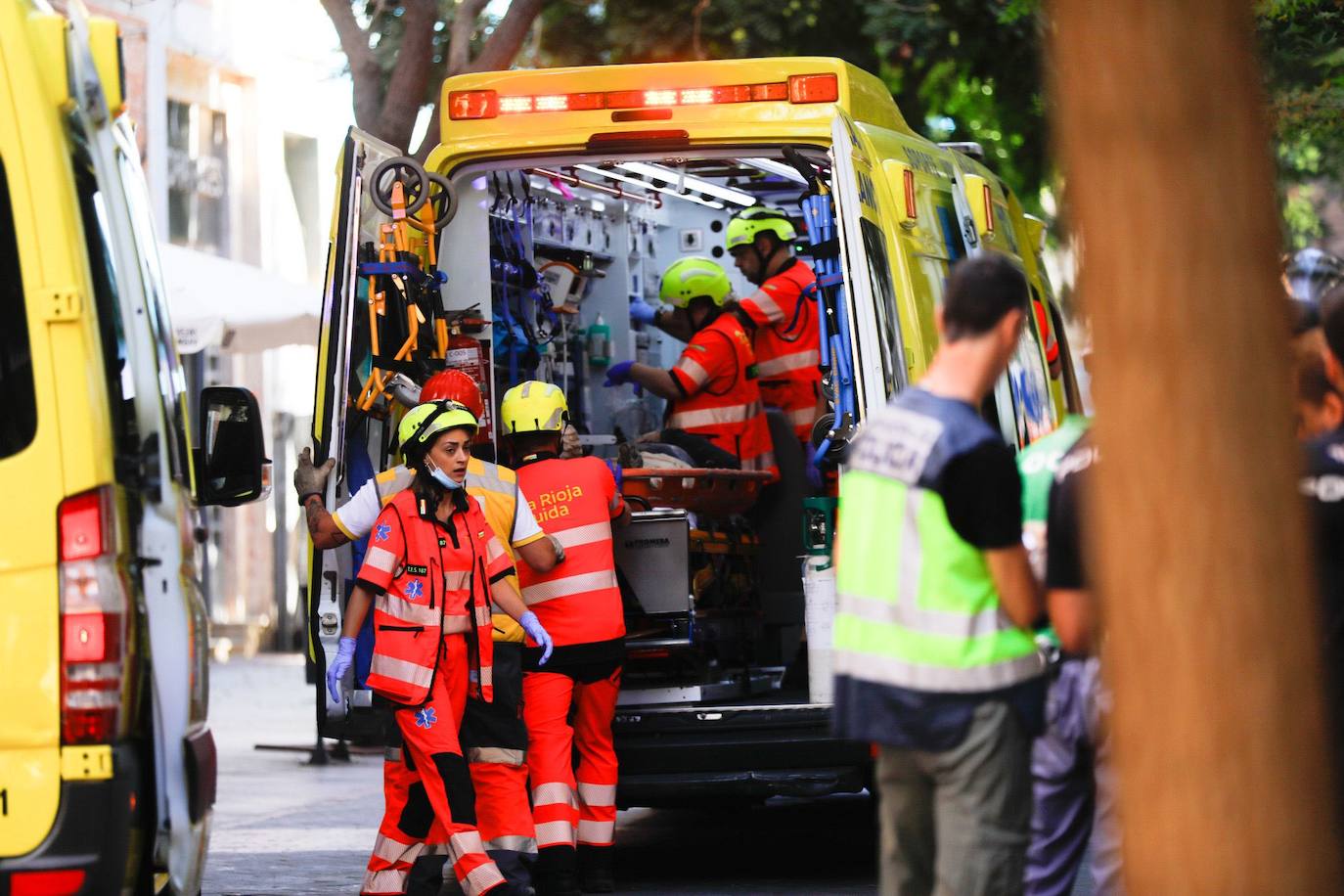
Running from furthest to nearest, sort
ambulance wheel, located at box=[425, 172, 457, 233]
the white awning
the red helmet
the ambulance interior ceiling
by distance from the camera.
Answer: the white awning < the ambulance interior ceiling < the red helmet < ambulance wheel, located at box=[425, 172, 457, 233]

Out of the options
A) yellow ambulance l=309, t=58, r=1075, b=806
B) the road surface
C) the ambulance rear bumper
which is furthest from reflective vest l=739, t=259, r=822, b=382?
the ambulance rear bumper

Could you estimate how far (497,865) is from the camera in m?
7.29

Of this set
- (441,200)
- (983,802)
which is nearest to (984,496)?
(983,802)

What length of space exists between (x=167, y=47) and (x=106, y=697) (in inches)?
746

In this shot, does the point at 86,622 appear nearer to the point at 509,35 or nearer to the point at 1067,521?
the point at 1067,521

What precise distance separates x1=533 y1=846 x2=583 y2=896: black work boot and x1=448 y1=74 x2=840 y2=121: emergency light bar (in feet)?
8.50

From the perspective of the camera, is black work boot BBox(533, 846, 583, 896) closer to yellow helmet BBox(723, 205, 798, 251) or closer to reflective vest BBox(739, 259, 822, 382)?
reflective vest BBox(739, 259, 822, 382)

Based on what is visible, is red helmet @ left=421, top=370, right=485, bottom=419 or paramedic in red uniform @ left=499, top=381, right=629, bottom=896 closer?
paramedic in red uniform @ left=499, top=381, right=629, bottom=896

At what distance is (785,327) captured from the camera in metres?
9.62

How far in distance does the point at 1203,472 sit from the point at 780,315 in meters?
6.45

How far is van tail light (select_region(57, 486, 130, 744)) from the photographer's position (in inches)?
175

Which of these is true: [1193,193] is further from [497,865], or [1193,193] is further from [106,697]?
[497,865]

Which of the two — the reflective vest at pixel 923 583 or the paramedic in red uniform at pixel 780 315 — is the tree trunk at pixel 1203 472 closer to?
the reflective vest at pixel 923 583

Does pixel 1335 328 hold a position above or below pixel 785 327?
below
